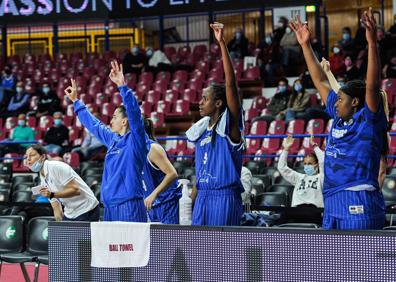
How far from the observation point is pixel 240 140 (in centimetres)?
694

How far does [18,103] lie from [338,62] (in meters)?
8.28

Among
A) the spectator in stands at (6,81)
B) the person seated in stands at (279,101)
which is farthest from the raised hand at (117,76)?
the spectator in stands at (6,81)

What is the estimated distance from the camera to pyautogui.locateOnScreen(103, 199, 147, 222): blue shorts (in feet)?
24.6

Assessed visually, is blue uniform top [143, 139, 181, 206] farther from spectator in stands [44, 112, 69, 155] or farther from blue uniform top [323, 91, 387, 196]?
spectator in stands [44, 112, 69, 155]

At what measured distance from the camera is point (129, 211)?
7504 mm

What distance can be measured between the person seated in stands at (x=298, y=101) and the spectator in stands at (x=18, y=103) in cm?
752

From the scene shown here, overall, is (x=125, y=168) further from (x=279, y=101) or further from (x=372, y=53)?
(x=279, y=101)

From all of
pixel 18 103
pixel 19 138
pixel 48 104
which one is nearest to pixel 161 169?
pixel 19 138

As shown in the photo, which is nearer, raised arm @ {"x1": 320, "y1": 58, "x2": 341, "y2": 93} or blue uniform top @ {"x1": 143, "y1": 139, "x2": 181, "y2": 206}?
raised arm @ {"x1": 320, "y1": 58, "x2": 341, "y2": 93}

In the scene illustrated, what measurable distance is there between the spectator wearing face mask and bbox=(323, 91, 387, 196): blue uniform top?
14039 millimetres

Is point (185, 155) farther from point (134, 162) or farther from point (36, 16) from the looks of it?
point (134, 162)

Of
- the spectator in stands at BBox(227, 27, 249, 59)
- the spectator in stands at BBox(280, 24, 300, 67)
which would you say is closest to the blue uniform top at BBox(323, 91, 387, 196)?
the spectator in stands at BBox(280, 24, 300, 67)

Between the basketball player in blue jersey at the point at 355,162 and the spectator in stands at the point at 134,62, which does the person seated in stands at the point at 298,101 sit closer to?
the spectator in stands at the point at 134,62

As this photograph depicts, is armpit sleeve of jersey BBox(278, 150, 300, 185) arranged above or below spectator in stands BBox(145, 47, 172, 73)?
below
